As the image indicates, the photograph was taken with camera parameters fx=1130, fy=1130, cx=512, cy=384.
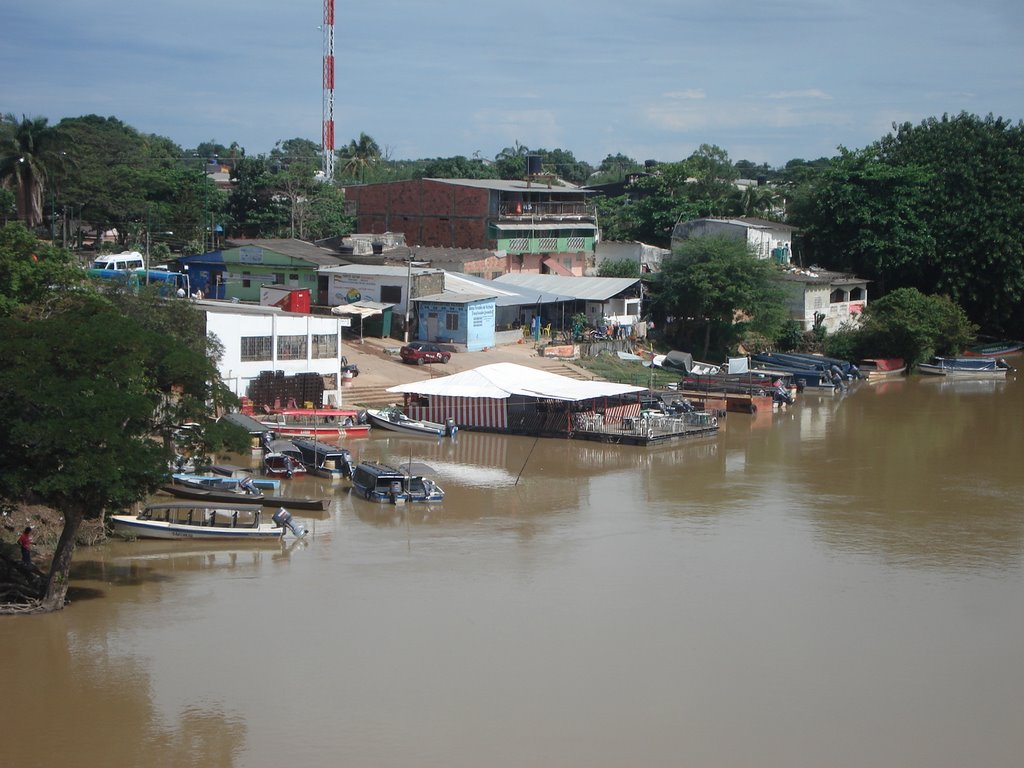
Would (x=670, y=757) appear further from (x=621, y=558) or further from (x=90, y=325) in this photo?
(x=90, y=325)

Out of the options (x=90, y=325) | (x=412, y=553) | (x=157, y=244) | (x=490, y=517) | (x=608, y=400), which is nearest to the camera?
(x=90, y=325)

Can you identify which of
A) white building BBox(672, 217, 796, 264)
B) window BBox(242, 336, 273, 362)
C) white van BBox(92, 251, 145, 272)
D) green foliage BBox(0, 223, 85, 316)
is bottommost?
window BBox(242, 336, 273, 362)

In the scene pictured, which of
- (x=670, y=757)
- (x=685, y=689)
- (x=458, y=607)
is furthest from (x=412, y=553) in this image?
(x=670, y=757)

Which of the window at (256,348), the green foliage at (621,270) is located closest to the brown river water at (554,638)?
the window at (256,348)

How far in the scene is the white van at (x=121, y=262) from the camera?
136 feet

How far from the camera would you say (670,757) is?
12.8 metres

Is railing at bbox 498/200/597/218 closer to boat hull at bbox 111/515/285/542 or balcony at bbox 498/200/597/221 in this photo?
balcony at bbox 498/200/597/221

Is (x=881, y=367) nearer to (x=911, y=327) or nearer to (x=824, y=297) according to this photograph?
(x=911, y=327)

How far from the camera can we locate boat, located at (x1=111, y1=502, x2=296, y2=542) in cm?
1952

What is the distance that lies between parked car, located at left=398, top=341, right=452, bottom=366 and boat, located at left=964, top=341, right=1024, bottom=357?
24808 millimetres

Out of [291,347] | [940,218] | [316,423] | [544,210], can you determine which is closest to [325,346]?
[291,347]

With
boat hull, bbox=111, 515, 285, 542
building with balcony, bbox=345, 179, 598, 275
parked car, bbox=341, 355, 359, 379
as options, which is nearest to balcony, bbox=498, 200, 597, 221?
building with balcony, bbox=345, 179, 598, 275

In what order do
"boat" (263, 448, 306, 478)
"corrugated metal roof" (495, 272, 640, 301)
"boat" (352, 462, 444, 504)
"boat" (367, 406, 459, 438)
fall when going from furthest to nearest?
"corrugated metal roof" (495, 272, 640, 301), "boat" (367, 406, 459, 438), "boat" (263, 448, 306, 478), "boat" (352, 462, 444, 504)

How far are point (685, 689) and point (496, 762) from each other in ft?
9.81
